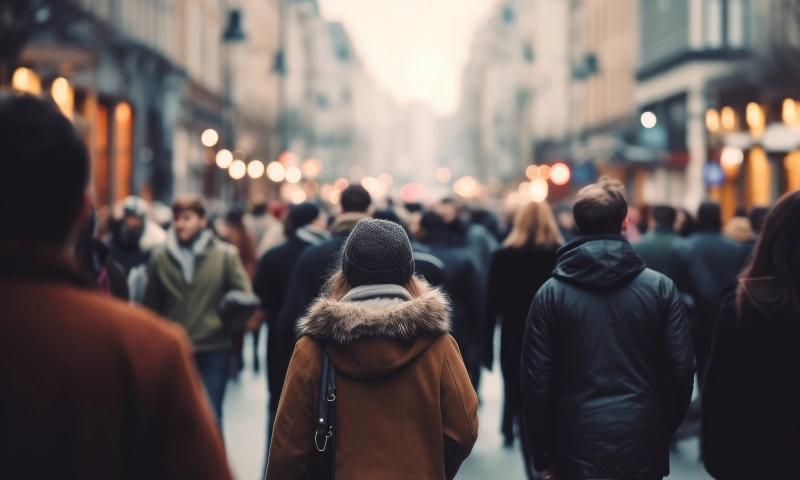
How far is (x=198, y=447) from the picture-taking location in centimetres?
209

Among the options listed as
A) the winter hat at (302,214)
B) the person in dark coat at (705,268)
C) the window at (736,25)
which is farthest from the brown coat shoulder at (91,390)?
the window at (736,25)

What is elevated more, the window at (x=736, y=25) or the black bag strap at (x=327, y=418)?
the window at (x=736, y=25)

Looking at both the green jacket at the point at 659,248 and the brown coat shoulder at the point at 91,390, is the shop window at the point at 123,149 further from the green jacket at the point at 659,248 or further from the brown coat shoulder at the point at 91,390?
the brown coat shoulder at the point at 91,390

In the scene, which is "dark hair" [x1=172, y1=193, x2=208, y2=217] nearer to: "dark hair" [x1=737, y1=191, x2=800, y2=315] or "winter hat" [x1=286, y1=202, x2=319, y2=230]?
"winter hat" [x1=286, y1=202, x2=319, y2=230]

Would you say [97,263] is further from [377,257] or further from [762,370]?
[762,370]

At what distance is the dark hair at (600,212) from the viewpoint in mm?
4996

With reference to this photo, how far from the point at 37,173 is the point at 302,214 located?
21.2 feet

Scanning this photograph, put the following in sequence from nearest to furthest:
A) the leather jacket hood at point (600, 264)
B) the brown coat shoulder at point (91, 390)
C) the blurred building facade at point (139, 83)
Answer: the brown coat shoulder at point (91, 390) → the leather jacket hood at point (600, 264) → the blurred building facade at point (139, 83)

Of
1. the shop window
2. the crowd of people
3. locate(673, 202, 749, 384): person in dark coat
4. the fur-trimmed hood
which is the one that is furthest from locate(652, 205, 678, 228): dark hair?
the shop window

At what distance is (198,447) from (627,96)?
51.4 metres

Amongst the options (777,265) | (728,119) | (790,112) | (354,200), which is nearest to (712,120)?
(728,119)

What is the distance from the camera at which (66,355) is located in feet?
6.30

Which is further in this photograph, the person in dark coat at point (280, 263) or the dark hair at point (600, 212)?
the person in dark coat at point (280, 263)

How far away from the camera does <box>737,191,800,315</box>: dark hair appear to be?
4.17m
